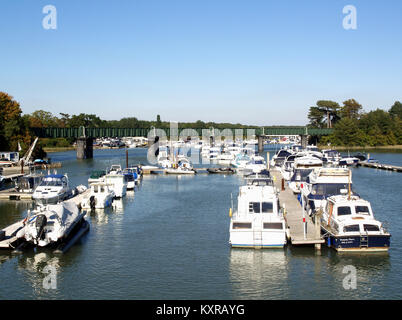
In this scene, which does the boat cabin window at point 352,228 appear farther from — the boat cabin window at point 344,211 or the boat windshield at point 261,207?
the boat windshield at point 261,207

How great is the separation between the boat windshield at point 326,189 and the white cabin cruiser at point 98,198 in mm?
20283

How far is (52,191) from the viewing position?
4759 cm

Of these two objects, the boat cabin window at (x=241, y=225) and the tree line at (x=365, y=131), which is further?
the tree line at (x=365, y=131)

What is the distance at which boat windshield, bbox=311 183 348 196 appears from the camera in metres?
40.5

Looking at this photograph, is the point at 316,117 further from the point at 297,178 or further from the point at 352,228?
the point at 352,228

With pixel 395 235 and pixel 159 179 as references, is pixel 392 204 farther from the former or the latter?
pixel 159 179

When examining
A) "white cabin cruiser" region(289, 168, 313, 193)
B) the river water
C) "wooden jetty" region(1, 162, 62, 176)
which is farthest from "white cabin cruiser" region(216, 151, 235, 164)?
the river water

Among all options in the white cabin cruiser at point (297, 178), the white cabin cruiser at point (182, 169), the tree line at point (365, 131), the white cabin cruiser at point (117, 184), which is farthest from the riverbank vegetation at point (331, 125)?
the white cabin cruiser at point (297, 178)

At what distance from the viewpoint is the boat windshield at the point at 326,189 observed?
133 feet

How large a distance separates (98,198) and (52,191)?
514cm

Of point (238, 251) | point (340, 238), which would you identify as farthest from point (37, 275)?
point (340, 238)

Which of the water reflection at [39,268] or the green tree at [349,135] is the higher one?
the green tree at [349,135]

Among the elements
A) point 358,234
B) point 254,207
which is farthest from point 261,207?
point 358,234
